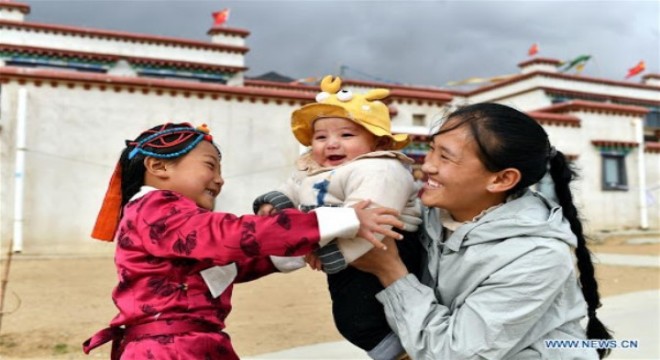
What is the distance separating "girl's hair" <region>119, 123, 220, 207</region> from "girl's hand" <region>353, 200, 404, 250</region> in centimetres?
68

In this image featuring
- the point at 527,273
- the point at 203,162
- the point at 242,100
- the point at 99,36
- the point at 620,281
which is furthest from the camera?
the point at 99,36

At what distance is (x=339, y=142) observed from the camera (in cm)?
188

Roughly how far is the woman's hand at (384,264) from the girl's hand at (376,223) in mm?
44

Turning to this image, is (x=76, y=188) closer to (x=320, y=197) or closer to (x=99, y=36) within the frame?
(x=99, y=36)

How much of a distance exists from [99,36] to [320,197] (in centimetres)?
1746

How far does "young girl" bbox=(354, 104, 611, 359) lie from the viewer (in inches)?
52.5

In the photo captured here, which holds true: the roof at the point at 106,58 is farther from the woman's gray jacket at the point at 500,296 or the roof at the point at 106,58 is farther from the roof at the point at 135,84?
the woman's gray jacket at the point at 500,296

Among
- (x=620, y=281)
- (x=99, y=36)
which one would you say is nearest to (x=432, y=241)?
(x=620, y=281)

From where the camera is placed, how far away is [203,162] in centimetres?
187

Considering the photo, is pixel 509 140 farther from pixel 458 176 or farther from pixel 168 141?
pixel 168 141

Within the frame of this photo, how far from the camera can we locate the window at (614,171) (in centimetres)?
1751

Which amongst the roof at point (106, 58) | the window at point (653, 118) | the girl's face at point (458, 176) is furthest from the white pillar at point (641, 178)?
the girl's face at point (458, 176)

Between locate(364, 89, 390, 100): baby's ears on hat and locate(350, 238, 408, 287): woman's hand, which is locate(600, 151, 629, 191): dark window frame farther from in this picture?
locate(350, 238, 408, 287): woman's hand

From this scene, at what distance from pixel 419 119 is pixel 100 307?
1000 centimetres
